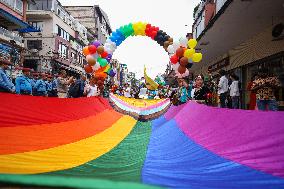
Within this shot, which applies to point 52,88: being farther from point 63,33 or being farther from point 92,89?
point 63,33

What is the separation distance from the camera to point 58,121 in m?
6.62

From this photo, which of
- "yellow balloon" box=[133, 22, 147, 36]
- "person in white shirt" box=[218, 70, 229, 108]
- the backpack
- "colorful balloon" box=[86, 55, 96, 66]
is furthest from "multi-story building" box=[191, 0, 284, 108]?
"colorful balloon" box=[86, 55, 96, 66]

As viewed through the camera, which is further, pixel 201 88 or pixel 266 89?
pixel 201 88

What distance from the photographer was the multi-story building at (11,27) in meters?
27.0

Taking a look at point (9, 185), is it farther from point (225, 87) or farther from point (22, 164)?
point (225, 87)

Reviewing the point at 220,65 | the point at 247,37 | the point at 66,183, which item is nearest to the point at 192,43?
the point at 247,37

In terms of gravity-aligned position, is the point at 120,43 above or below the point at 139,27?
below

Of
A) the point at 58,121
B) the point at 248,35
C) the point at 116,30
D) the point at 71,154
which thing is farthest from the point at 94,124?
the point at 248,35

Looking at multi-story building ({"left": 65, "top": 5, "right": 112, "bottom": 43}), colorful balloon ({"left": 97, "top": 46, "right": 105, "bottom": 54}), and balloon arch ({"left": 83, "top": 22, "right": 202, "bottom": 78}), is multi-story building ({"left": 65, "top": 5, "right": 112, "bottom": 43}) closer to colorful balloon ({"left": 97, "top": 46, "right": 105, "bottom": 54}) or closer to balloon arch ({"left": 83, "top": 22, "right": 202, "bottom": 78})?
balloon arch ({"left": 83, "top": 22, "right": 202, "bottom": 78})

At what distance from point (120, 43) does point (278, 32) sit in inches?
307

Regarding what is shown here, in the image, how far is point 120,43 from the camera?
622 inches

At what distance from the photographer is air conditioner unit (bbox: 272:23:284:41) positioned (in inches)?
434

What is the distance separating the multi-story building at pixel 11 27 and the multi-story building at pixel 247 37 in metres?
18.0

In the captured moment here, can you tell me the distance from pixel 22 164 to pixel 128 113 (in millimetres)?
8853
